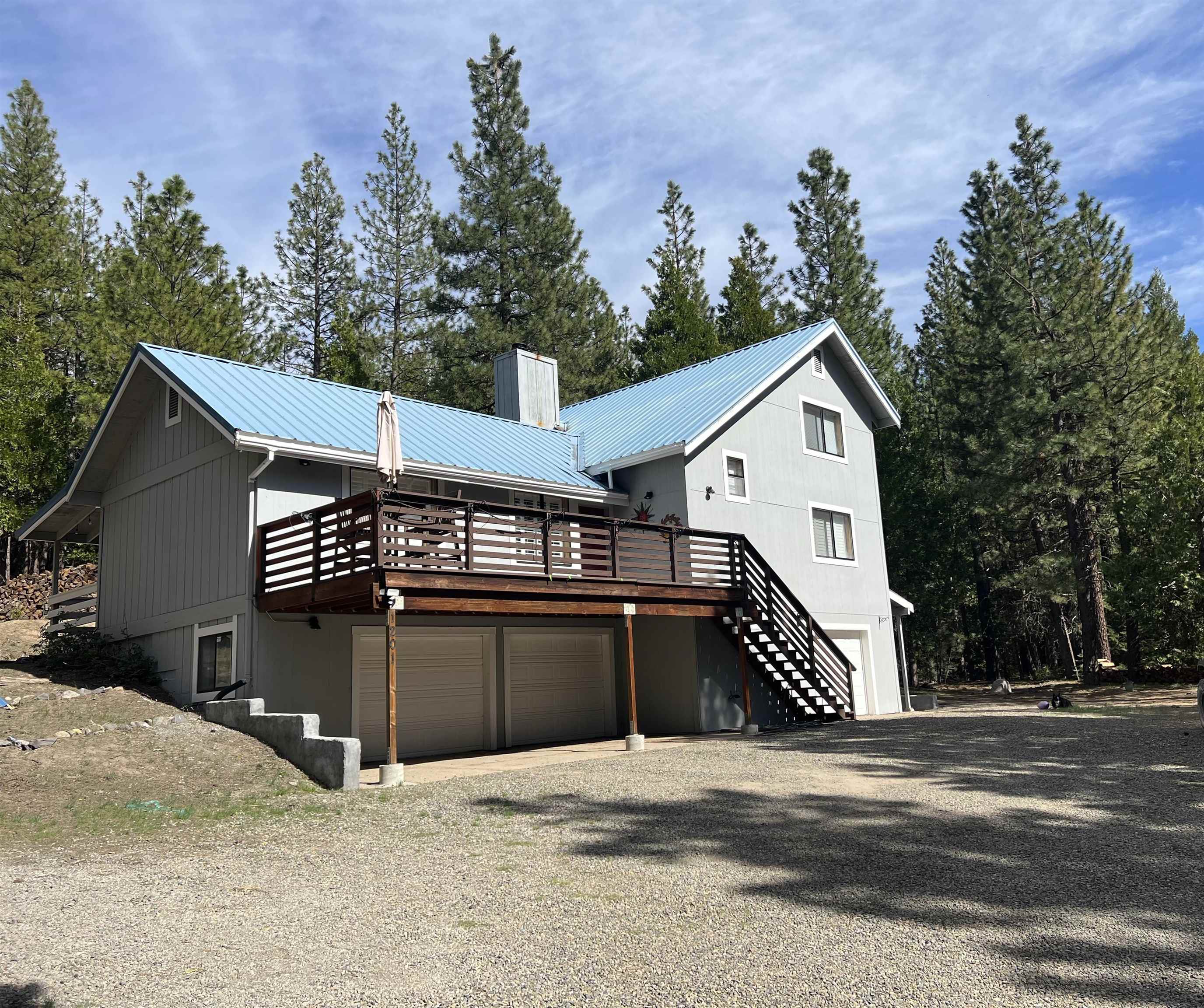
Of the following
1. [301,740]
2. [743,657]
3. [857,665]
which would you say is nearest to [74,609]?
[301,740]

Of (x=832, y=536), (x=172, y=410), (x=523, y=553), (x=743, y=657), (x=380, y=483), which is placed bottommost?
(x=743, y=657)

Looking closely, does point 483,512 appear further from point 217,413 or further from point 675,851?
point 675,851

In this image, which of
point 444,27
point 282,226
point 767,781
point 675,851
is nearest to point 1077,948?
point 675,851

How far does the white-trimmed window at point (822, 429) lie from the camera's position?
2214 centimetres

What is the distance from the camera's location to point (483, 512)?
1702 cm

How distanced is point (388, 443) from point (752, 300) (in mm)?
31118

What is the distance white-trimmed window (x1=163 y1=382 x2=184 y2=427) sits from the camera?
16.9 m

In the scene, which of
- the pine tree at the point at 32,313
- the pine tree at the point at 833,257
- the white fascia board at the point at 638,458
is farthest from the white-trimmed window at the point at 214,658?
the pine tree at the point at 833,257

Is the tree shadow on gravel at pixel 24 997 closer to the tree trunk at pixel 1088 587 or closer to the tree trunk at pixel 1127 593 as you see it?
the tree trunk at pixel 1127 593

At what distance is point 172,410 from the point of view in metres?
17.2

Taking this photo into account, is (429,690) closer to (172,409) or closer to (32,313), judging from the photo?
(172,409)

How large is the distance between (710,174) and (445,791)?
56.6 feet

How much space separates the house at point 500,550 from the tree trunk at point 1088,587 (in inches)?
447

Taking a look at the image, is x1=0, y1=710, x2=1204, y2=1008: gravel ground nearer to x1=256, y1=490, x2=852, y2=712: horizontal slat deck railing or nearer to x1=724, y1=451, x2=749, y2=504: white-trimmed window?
x1=256, y1=490, x2=852, y2=712: horizontal slat deck railing
